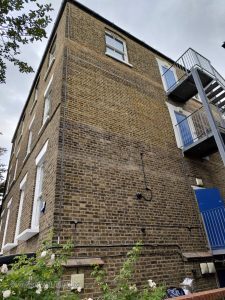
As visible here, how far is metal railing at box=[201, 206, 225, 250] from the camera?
7160 millimetres

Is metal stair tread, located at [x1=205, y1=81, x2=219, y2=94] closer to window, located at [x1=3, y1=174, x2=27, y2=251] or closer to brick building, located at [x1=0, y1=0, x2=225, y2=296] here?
brick building, located at [x1=0, y1=0, x2=225, y2=296]

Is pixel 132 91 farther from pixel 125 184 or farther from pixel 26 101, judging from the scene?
pixel 26 101

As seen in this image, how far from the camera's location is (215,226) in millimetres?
7398

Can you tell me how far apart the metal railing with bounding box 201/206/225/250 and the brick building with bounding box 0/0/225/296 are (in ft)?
0.10

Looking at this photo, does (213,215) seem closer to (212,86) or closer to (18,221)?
(212,86)

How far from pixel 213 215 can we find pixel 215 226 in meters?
0.34

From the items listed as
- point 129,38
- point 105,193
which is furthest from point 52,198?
point 129,38

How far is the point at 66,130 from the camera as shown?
6258mm

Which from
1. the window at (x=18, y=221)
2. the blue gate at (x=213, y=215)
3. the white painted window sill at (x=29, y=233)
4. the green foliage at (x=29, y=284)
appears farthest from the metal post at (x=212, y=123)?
the window at (x=18, y=221)

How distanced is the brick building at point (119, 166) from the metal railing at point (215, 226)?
0.10 ft

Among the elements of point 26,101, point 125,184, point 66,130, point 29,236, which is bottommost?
point 29,236

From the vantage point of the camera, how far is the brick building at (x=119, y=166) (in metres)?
5.46

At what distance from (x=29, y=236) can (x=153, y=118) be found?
600cm

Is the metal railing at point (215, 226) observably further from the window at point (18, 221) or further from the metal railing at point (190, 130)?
the window at point (18, 221)
